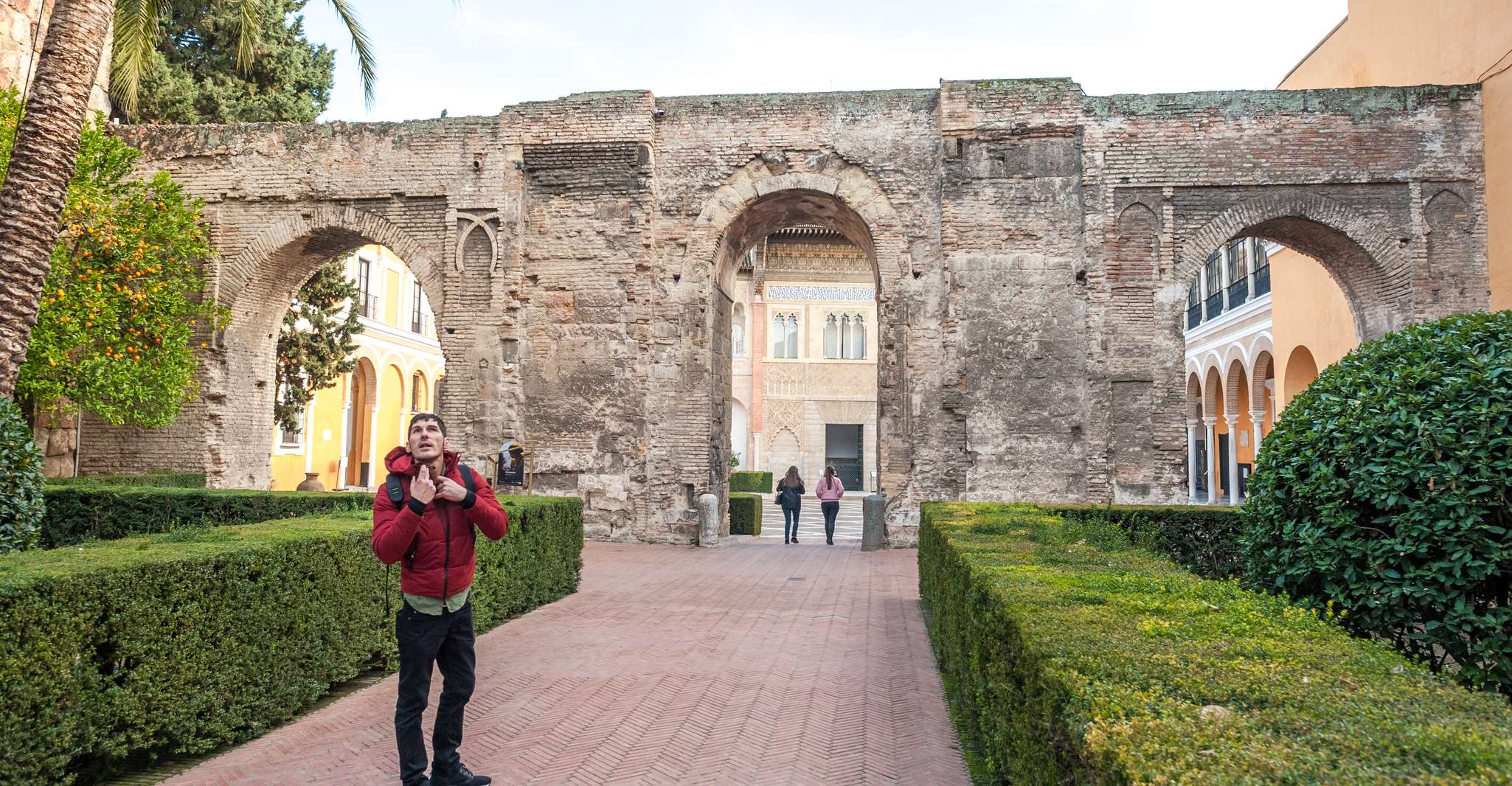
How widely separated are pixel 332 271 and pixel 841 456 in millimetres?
17714

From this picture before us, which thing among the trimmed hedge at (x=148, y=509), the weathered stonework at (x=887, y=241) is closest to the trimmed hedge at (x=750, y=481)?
the weathered stonework at (x=887, y=241)

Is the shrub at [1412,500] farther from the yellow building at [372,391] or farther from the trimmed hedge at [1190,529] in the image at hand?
the yellow building at [372,391]

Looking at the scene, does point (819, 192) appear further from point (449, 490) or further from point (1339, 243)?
point (449, 490)

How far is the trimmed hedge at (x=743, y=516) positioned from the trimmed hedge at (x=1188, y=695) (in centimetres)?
1243

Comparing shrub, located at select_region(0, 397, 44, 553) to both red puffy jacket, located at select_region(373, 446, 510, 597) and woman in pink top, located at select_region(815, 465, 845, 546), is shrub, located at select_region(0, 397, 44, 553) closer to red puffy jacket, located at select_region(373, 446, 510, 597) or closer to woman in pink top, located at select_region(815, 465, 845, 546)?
red puffy jacket, located at select_region(373, 446, 510, 597)

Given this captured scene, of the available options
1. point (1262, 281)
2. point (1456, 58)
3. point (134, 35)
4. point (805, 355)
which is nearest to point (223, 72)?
point (134, 35)

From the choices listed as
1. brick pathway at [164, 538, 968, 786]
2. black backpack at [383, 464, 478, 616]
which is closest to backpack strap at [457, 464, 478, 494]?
black backpack at [383, 464, 478, 616]

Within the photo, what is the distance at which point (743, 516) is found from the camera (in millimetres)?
16531

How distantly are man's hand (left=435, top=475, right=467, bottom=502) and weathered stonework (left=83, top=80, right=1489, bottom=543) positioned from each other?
34.3 feet

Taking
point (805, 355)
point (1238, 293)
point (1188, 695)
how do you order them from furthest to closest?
1. point (805, 355)
2. point (1238, 293)
3. point (1188, 695)

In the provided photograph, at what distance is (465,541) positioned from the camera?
3754 millimetres

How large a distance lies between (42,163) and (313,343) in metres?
11.7

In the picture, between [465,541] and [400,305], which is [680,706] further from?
[400,305]

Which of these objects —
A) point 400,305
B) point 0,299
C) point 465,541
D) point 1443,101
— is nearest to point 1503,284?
point 1443,101
